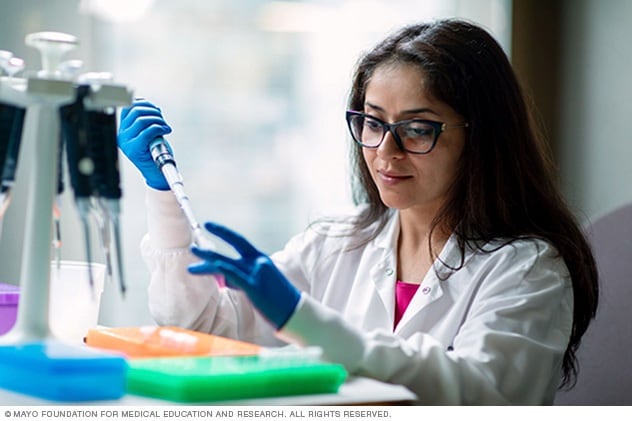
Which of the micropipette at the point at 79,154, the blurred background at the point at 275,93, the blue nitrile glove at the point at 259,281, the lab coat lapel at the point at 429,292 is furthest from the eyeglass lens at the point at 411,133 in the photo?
the blurred background at the point at 275,93

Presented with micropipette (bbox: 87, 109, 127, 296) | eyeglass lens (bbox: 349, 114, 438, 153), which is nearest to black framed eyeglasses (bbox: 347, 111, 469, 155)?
eyeglass lens (bbox: 349, 114, 438, 153)

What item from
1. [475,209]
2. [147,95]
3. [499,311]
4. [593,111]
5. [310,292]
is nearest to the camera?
[499,311]

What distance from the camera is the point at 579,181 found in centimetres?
319

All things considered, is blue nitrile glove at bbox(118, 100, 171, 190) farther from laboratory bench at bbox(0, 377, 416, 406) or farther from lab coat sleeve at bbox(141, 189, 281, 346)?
laboratory bench at bbox(0, 377, 416, 406)

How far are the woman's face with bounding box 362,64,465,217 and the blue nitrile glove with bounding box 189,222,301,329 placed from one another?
1.66ft

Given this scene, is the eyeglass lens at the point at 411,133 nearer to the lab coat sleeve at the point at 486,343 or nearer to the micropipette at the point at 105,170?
the lab coat sleeve at the point at 486,343

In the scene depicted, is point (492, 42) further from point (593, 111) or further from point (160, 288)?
point (593, 111)

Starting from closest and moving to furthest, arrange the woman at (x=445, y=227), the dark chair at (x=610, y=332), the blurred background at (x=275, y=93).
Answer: the woman at (x=445, y=227) < the dark chair at (x=610, y=332) < the blurred background at (x=275, y=93)

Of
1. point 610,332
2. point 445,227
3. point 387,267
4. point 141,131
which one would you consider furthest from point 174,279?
point 610,332

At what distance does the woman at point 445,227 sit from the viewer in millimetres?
1575

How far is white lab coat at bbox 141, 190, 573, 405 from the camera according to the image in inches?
51.7

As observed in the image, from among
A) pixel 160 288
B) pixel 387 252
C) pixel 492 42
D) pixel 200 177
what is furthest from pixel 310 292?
pixel 200 177

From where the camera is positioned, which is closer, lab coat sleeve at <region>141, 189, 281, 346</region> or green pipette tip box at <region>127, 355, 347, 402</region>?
green pipette tip box at <region>127, 355, 347, 402</region>

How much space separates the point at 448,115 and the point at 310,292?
1.53 ft
